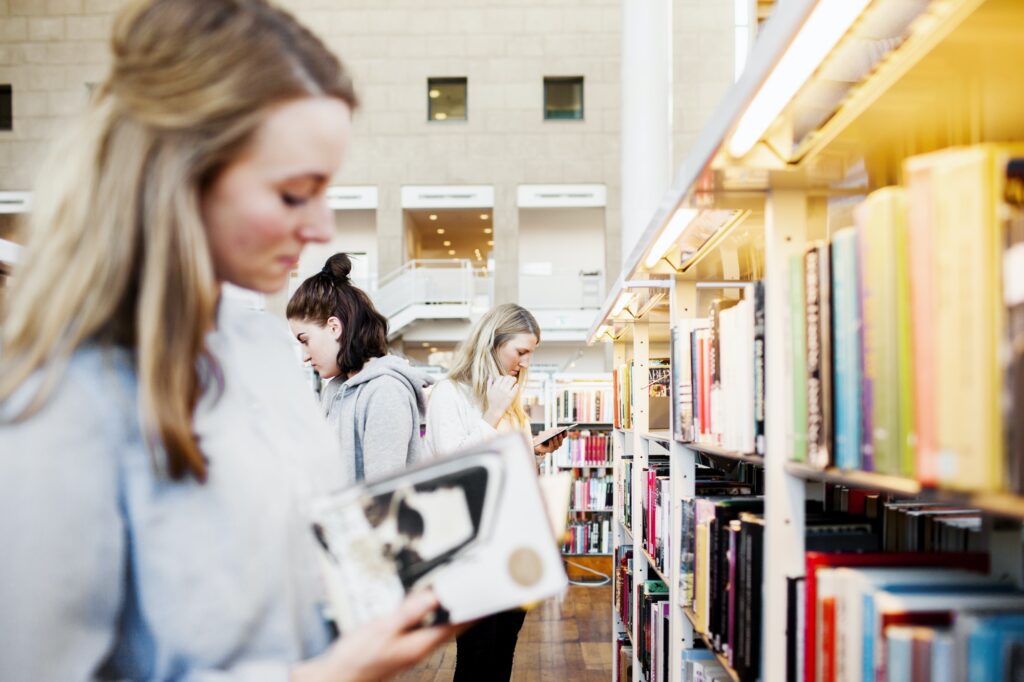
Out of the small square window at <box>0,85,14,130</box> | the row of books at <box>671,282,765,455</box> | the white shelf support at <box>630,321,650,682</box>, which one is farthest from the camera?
the small square window at <box>0,85,14,130</box>

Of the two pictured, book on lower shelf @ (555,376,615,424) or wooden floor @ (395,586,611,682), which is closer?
wooden floor @ (395,586,611,682)

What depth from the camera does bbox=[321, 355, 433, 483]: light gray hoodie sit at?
2.48 m

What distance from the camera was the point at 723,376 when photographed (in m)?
1.62

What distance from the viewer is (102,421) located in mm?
730

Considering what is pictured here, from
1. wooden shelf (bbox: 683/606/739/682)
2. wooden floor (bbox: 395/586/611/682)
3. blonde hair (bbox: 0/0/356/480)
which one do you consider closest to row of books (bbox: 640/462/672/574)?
wooden shelf (bbox: 683/606/739/682)

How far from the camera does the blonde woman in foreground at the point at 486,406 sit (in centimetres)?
266

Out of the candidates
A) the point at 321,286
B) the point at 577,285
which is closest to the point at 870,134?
the point at 321,286

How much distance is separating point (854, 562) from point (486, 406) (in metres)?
2.01

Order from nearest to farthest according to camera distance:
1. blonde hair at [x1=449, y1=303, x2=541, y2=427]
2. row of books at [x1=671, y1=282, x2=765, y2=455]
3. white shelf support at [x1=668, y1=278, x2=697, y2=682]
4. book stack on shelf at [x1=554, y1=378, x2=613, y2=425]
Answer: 1. row of books at [x1=671, y1=282, x2=765, y2=455]
2. white shelf support at [x1=668, y1=278, x2=697, y2=682]
3. blonde hair at [x1=449, y1=303, x2=541, y2=427]
4. book stack on shelf at [x1=554, y1=378, x2=613, y2=425]

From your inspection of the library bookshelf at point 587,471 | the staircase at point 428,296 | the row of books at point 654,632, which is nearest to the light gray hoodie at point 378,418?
the row of books at point 654,632

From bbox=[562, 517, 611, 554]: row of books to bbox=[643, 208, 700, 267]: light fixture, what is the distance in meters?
5.22

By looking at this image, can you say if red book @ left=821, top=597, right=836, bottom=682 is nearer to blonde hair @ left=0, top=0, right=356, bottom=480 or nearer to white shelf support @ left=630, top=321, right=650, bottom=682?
blonde hair @ left=0, top=0, right=356, bottom=480

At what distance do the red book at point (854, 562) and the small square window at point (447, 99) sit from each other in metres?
14.6

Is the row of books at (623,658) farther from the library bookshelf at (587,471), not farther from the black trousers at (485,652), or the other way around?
the library bookshelf at (587,471)
